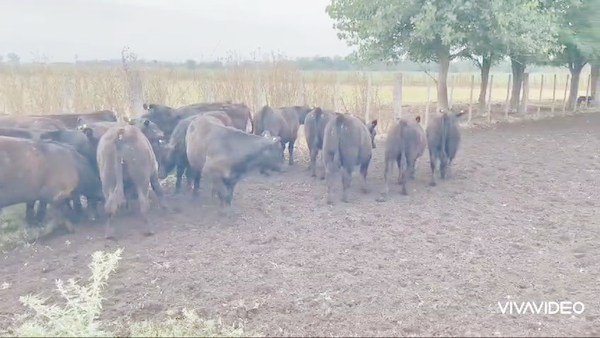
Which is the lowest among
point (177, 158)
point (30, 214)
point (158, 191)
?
point (30, 214)

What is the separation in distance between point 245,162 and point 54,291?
10.6 ft

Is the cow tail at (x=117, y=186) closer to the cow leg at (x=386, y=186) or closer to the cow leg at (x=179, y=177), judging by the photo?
the cow leg at (x=179, y=177)

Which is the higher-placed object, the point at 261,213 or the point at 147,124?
the point at 147,124

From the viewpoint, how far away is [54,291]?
520 cm

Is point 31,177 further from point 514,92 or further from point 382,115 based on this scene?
point 514,92

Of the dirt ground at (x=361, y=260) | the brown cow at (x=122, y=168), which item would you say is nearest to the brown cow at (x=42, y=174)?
the brown cow at (x=122, y=168)

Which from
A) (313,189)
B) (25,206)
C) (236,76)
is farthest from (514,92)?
(25,206)

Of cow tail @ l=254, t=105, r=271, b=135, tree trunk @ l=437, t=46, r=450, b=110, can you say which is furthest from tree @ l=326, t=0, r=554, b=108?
cow tail @ l=254, t=105, r=271, b=135

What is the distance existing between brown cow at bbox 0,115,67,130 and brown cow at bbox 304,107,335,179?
4.16 metres

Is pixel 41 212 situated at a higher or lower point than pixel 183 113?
lower

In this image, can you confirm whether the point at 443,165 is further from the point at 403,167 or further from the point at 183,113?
the point at 183,113

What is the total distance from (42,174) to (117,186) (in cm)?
91

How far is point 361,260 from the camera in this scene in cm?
573

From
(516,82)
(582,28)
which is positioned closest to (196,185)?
(582,28)
